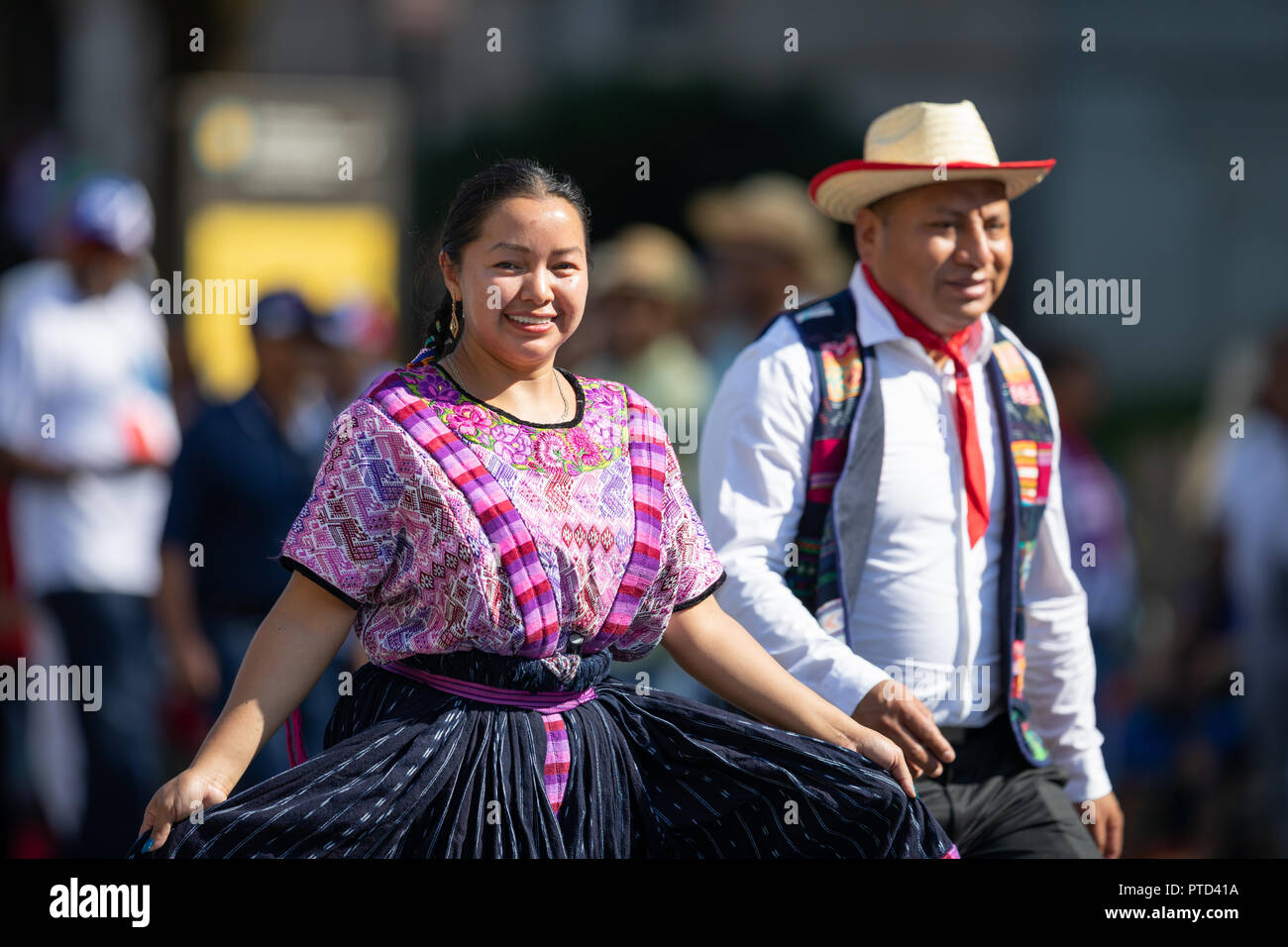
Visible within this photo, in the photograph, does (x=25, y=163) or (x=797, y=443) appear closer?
(x=797, y=443)

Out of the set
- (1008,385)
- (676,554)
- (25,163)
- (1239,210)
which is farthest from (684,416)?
(1239,210)

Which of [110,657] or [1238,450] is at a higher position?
[1238,450]

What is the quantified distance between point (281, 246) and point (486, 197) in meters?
9.89

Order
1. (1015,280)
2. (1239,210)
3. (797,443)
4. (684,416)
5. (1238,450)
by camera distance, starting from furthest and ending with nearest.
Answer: (1239,210) → (1015,280) → (1238,450) → (684,416) → (797,443)

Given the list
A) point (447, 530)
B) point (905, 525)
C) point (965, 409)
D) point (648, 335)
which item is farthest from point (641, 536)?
point (648, 335)

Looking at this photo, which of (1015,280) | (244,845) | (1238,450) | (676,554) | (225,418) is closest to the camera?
(244,845)

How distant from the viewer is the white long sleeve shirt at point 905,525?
13.0 ft

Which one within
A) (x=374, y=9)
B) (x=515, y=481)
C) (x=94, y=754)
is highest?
(x=374, y=9)

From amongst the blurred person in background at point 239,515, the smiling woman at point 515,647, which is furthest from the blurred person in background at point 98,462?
the smiling woman at point 515,647

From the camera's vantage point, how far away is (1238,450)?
26.5 feet

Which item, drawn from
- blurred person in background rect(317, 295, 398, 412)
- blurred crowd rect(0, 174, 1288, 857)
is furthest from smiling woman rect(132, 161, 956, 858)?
blurred person in background rect(317, 295, 398, 412)

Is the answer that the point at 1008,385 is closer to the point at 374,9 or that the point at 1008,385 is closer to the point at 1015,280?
the point at 1015,280

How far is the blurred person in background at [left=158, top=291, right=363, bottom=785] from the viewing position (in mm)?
6738

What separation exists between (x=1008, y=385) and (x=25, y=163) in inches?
521
